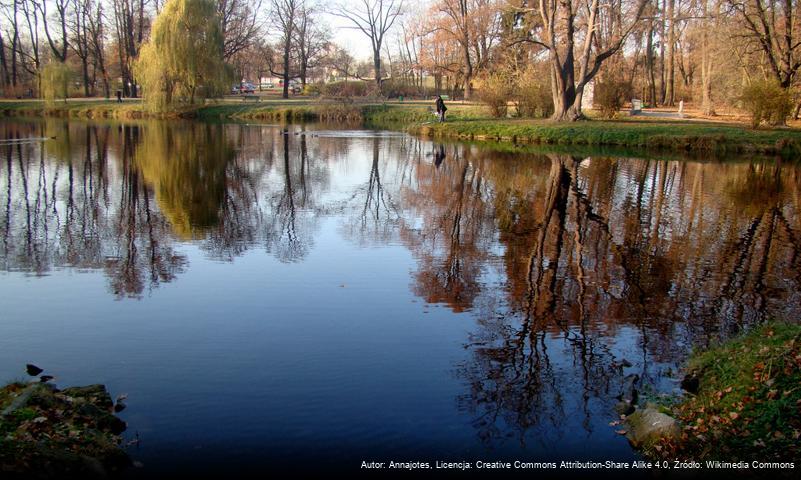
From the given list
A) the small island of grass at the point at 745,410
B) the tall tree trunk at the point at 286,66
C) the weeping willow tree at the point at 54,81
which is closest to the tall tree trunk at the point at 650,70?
the tall tree trunk at the point at 286,66

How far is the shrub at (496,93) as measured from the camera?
40.9 metres

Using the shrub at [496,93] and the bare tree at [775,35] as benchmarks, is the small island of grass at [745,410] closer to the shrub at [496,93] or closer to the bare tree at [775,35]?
the bare tree at [775,35]

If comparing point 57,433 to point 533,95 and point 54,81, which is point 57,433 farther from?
point 54,81

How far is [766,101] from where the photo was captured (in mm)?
32344

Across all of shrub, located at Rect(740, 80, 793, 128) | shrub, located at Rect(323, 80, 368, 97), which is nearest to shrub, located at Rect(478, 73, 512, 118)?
shrub, located at Rect(740, 80, 793, 128)

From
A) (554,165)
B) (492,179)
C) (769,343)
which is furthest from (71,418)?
(554,165)

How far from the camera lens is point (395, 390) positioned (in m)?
6.79

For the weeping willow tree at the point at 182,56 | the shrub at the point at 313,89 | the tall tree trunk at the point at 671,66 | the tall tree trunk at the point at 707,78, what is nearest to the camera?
the tall tree trunk at the point at 707,78

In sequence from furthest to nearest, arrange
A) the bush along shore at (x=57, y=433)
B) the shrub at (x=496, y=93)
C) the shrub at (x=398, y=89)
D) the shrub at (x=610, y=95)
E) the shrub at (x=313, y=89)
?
the shrub at (x=398, y=89) → the shrub at (x=313, y=89) → the shrub at (x=496, y=93) → the shrub at (x=610, y=95) → the bush along shore at (x=57, y=433)

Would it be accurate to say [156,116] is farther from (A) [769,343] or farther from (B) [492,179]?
(A) [769,343]

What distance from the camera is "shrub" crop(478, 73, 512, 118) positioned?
134ft

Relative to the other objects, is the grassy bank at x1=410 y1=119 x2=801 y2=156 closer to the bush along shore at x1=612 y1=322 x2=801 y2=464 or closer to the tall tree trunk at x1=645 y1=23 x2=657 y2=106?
the tall tree trunk at x1=645 y1=23 x2=657 y2=106

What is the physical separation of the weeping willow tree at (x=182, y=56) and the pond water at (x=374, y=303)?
27979 mm

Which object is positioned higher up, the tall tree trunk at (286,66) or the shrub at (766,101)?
the tall tree trunk at (286,66)
